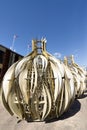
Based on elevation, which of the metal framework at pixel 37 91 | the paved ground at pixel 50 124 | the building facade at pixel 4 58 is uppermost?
the building facade at pixel 4 58

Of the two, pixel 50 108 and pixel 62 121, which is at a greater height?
pixel 50 108

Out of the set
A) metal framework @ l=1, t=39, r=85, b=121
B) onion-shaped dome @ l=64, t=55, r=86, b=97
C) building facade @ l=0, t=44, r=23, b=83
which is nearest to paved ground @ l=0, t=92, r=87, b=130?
Result: metal framework @ l=1, t=39, r=85, b=121

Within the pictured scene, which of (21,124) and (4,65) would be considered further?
(4,65)

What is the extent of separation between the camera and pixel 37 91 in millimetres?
10539

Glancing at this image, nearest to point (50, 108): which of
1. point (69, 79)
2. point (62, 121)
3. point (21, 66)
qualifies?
point (62, 121)

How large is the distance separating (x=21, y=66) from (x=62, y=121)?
5.82 metres

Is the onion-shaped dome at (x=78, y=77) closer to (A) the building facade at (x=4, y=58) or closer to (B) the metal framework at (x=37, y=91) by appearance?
(B) the metal framework at (x=37, y=91)

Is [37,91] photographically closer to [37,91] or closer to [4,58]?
[37,91]

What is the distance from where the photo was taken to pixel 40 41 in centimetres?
1338

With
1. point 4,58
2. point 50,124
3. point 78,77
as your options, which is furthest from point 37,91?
point 4,58

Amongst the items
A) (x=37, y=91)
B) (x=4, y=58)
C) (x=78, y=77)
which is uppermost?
(x=4, y=58)

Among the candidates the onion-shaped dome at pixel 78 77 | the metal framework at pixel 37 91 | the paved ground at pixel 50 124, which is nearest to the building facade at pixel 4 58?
the onion-shaped dome at pixel 78 77

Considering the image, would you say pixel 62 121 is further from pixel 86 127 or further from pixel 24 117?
pixel 24 117

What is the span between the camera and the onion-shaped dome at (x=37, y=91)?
10.4 meters
